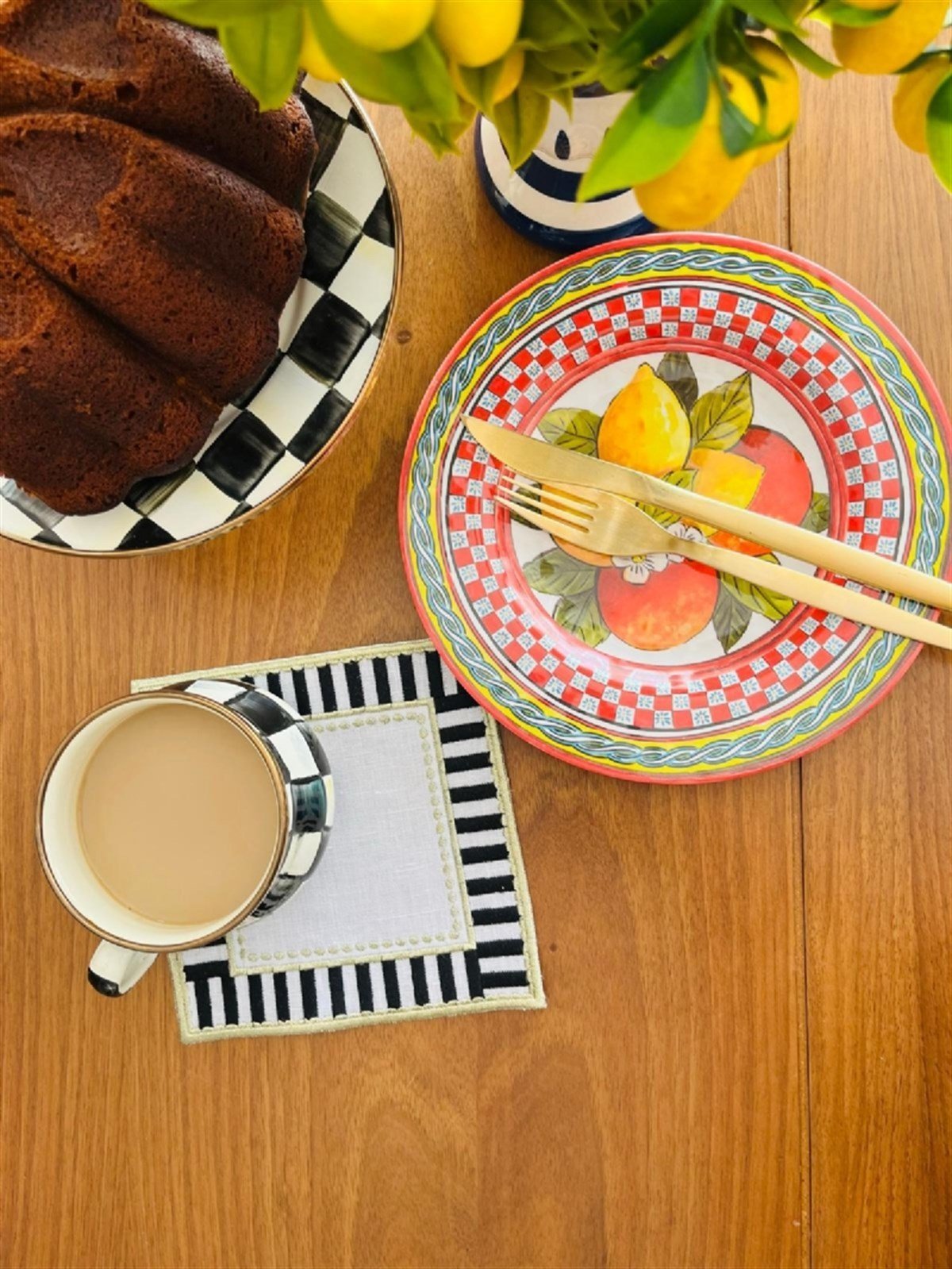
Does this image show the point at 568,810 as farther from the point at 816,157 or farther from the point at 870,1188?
the point at 816,157

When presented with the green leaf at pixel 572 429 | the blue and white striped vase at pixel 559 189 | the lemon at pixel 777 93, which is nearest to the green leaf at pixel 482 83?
the lemon at pixel 777 93

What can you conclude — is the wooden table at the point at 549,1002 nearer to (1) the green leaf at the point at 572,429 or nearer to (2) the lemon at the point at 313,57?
(1) the green leaf at the point at 572,429

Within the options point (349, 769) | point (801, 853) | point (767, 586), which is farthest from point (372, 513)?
point (801, 853)

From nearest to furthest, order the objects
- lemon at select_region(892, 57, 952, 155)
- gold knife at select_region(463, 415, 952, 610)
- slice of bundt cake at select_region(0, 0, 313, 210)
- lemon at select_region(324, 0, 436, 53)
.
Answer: lemon at select_region(324, 0, 436, 53), lemon at select_region(892, 57, 952, 155), slice of bundt cake at select_region(0, 0, 313, 210), gold knife at select_region(463, 415, 952, 610)

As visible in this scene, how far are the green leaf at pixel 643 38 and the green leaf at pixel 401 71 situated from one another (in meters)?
0.06

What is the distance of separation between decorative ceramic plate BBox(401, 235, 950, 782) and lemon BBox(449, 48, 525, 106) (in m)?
0.31

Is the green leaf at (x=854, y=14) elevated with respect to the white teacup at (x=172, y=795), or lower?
elevated

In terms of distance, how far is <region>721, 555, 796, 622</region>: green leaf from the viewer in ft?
2.49

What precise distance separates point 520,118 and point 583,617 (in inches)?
15.1

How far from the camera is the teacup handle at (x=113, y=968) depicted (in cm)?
75

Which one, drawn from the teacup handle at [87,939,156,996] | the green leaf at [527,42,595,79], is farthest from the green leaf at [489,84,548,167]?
the teacup handle at [87,939,156,996]

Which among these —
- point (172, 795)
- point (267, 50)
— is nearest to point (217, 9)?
point (267, 50)

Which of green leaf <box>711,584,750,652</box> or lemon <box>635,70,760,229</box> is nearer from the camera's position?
lemon <box>635,70,760,229</box>

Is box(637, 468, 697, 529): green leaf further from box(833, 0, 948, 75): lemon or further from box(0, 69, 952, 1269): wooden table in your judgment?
box(833, 0, 948, 75): lemon
